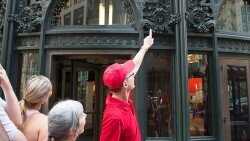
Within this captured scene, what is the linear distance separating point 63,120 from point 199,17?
7.01 m

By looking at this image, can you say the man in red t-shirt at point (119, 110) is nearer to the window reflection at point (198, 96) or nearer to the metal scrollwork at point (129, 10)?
the metal scrollwork at point (129, 10)

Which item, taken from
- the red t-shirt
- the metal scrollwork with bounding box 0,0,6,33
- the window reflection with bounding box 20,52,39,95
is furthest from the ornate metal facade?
the red t-shirt

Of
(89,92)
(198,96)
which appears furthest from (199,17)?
(89,92)

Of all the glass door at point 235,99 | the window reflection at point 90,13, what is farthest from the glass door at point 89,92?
the glass door at point 235,99

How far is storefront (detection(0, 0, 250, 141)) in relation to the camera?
8414 millimetres

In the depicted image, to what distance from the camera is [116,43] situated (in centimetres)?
846

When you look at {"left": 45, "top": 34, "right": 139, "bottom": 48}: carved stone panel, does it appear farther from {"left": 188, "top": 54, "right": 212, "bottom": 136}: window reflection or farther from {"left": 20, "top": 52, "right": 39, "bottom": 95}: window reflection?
{"left": 188, "top": 54, "right": 212, "bottom": 136}: window reflection

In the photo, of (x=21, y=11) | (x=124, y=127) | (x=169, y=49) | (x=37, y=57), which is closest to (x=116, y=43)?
(x=169, y=49)

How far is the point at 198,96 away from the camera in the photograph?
8.80 meters

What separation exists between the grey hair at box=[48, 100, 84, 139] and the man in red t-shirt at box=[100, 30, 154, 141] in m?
0.51

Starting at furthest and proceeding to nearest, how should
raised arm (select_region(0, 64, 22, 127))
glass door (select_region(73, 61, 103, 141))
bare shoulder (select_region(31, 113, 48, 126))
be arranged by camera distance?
glass door (select_region(73, 61, 103, 141)) → bare shoulder (select_region(31, 113, 48, 126)) → raised arm (select_region(0, 64, 22, 127))

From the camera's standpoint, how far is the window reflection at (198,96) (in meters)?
8.68

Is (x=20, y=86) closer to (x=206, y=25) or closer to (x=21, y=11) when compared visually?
(x=21, y=11)

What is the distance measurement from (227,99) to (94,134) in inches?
176
